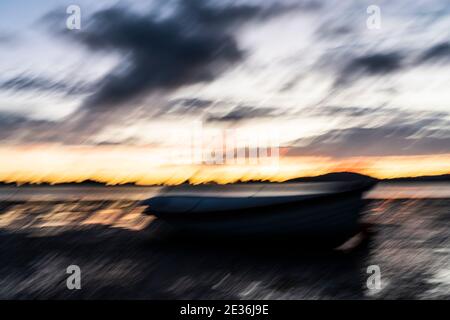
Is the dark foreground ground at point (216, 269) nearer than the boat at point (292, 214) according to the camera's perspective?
Yes

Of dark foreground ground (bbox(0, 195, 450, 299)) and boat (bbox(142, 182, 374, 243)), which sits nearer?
dark foreground ground (bbox(0, 195, 450, 299))

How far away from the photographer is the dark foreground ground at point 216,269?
12.9 meters

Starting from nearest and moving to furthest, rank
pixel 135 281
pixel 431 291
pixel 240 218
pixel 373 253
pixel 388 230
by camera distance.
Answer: pixel 431 291 < pixel 135 281 < pixel 240 218 < pixel 373 253 < pixel 388 230

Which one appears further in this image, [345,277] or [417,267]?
[417,267]

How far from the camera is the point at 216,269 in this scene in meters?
15.8

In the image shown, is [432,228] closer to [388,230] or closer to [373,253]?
[388,230]

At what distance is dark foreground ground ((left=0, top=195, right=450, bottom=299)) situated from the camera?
12938 millimetres

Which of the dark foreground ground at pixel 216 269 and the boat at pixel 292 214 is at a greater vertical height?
the boat at pixel 292 214

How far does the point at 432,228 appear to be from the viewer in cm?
3003

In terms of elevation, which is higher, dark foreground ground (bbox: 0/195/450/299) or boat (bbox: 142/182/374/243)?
boat (bbox: 142/182/374/243)
